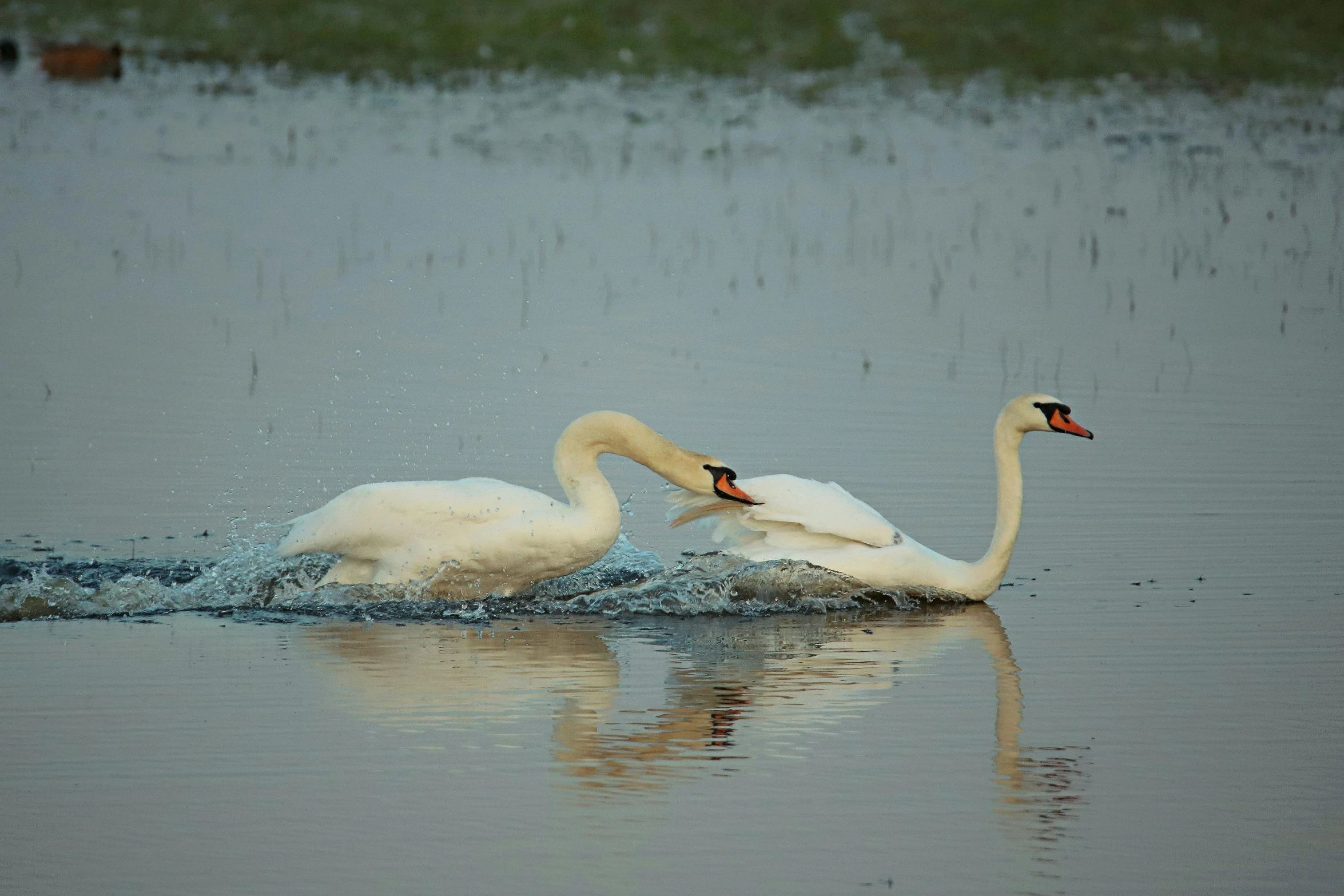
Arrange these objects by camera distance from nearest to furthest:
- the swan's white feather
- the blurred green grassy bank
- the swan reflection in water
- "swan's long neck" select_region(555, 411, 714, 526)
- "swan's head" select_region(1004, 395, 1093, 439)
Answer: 1. the swan reflection in water
2. the swan's white feather
3. "swan's long neck" select_region(555, 411, 714, 526)
4. "swan's head" select_region(1004, 395, 1093, 439)
5. the blurred green grassy bank

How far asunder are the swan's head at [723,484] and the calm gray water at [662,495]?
0.44 meters

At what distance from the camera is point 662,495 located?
1008 centimetres

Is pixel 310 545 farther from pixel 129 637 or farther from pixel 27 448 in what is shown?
pixel 27 448

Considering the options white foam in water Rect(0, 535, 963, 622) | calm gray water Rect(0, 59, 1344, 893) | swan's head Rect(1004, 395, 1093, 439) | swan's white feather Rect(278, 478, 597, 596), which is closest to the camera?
calm gray water Rect(0, 59, 1344, 893)

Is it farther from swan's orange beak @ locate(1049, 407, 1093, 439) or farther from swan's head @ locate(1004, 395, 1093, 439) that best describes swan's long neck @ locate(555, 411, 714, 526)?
swan's orange beak @ locate(1049, 407, 1093, 439)

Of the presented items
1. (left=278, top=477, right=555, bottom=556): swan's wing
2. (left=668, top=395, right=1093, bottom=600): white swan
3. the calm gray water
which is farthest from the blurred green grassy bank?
(left=278, top=477, right=555, bottom=556): swan's wing

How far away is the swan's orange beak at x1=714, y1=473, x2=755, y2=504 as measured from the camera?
27.7ft

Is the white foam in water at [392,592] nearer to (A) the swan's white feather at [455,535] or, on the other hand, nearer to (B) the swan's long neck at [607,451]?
(A) the swan's white feather at [455,535]

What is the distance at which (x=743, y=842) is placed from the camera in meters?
5.45

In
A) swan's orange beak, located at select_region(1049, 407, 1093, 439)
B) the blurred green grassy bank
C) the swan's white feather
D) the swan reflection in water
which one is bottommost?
the swan reflection in water

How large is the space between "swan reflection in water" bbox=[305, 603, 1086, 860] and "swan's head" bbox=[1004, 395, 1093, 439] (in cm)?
97

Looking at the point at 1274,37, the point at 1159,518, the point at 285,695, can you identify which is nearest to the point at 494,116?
A: the point at 1274,37

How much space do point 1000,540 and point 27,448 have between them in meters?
4.81

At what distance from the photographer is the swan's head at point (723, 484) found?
8.45m
